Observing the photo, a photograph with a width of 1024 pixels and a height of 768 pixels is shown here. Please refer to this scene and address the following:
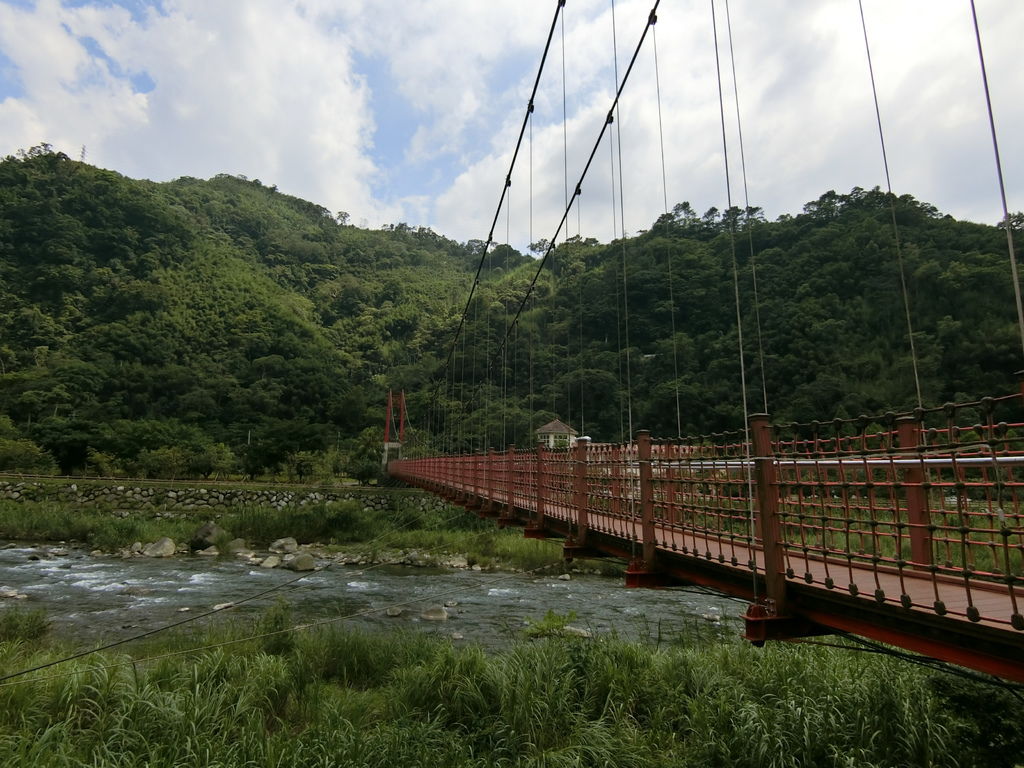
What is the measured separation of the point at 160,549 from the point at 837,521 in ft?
50.3

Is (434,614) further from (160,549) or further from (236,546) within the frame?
(160,549)

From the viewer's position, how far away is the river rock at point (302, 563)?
12.7m

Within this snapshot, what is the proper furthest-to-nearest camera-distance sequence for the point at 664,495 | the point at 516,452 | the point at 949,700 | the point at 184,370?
the point at 184,370 → the point at 516,452 → the point at 949,700 → the point at 664,495

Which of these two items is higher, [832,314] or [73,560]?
[832,314]

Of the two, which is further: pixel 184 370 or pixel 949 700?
pixel 184 370

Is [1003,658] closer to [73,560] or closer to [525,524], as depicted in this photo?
[525,524]

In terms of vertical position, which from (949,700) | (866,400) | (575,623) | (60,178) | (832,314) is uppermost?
(60,178)

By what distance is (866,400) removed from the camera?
46.8 ft

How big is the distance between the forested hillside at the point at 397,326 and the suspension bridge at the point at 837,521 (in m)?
2.70

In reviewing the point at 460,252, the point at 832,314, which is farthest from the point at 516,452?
the point at 460,252

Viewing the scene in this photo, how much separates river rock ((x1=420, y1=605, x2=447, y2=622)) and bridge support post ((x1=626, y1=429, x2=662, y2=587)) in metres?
5.91

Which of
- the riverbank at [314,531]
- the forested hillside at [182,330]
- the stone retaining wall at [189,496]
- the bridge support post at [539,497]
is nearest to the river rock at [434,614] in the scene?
the bridge support post at [539,497]

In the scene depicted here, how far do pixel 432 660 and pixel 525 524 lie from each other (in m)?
1.55

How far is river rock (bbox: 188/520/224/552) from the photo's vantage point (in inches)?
579
